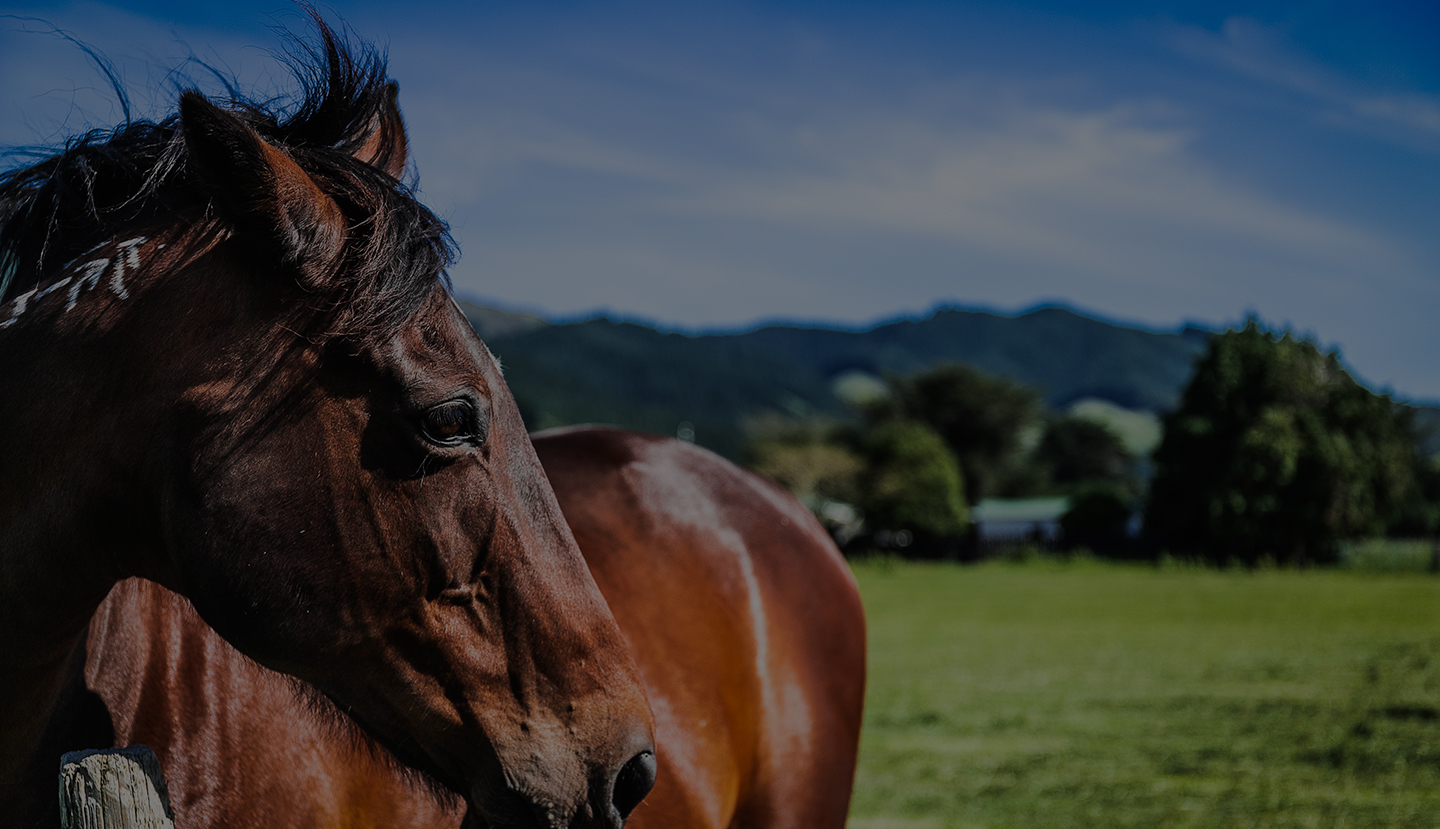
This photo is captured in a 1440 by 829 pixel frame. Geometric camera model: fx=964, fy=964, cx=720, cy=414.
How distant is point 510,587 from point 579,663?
0.15m

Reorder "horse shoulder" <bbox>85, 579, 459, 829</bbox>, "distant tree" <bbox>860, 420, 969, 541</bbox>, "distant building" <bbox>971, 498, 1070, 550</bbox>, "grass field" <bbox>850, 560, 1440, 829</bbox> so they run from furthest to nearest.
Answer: "distant building" <bbox>971, 498, 1070, 550</bbox> → "distant tree" <bbox>860, 420, 969, 541</bbox> → "grass field" <bbox>850, 560, 1440, 829</bbox> → "horse shoulder" <bbox>85, 579, 459, 829</bbox>

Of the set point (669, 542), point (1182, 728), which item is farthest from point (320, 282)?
point (1182, 728)

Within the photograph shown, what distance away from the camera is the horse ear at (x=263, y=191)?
4.14ft

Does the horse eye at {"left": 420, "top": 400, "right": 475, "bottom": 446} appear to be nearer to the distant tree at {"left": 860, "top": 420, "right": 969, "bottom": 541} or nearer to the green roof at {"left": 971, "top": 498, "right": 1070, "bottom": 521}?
the distant tree at {"left": 860, "top": 420, "right": 969, "bottom": 541}

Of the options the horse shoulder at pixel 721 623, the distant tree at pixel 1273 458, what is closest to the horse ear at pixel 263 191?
the horse shoulder at pixel 721 623

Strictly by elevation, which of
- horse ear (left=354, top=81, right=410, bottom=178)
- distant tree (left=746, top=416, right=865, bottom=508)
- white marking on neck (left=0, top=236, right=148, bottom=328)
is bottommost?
distant tree (left=746, top=416, right=865, bottom=508)

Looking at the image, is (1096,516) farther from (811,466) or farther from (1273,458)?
(811,466)

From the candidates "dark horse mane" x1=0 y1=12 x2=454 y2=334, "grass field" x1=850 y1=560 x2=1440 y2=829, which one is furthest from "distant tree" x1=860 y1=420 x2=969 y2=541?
"dark horse mane" x1=0 y1=12 x2=454 y2=334

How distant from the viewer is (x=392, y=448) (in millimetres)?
1349

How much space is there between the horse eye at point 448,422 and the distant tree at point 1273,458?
35.8 meters

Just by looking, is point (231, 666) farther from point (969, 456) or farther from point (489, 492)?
point (969, 456)

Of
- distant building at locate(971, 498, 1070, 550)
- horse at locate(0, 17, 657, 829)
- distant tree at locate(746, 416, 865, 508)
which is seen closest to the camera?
→ horse at locate(0, 17, 657, 829)

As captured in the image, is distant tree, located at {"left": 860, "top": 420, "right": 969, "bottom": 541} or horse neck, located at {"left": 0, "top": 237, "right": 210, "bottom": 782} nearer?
horse neck, located at {"left": 0, "top": 237, "right": 210, "bottom": 782}

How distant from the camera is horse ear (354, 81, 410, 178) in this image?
5.53ft
